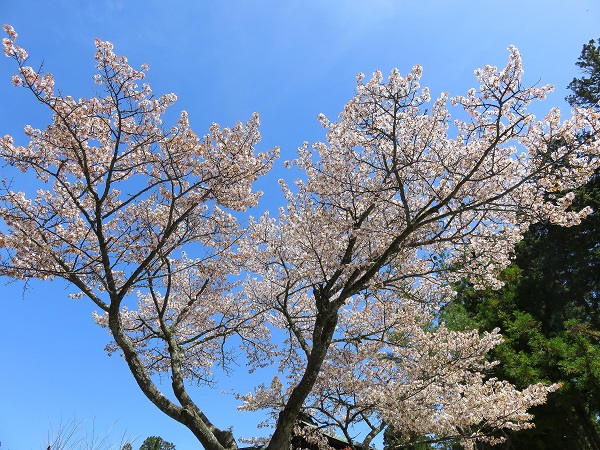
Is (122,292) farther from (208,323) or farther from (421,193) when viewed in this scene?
(421,193)

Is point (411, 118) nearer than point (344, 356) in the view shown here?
Yes

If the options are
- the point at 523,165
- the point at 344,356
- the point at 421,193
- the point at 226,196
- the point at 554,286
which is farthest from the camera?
the point at 554,286

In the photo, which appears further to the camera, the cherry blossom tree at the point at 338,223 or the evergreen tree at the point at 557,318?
the evergreen tree at the point at 557,318

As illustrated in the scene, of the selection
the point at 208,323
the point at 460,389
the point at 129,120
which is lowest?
the point at 460,389

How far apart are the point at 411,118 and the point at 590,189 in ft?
50.8

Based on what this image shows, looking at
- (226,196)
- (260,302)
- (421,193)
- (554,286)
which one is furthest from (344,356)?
(554,286)

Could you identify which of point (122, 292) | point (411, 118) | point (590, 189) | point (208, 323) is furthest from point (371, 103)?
point (590, 189)

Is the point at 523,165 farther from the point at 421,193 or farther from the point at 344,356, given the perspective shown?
the point at 344,356

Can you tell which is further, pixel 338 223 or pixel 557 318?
pixel 557 318

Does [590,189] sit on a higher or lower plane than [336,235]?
higher

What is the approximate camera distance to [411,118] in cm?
694

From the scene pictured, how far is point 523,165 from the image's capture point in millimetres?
6828

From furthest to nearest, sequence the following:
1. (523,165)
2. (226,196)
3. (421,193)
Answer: (421,193)
(226,196)
(523,165)

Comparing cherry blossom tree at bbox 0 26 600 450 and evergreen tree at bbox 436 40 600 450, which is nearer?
cherry blossom tree at bbox 0 26 600 450
